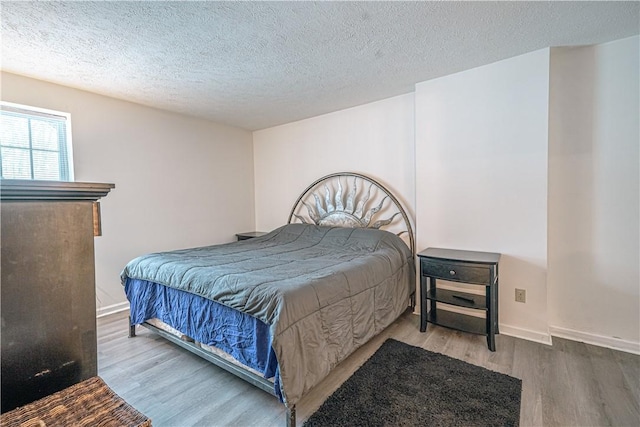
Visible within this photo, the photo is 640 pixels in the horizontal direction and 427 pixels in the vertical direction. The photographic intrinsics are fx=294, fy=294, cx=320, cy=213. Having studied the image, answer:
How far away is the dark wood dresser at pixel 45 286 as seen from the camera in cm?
68

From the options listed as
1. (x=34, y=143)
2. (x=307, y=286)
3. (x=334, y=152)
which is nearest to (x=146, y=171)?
(x=34, y=143)

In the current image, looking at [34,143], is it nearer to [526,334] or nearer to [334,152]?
[334,152]

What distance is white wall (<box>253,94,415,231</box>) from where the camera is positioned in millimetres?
3299

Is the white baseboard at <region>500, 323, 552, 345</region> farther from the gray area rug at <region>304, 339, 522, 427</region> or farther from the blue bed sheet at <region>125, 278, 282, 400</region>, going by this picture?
the blue bed sheet at <region>125, 278, 282, 400</region>

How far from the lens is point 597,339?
2.31 meters

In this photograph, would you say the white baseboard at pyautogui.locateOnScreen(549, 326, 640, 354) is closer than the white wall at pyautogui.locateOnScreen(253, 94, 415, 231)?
Yes

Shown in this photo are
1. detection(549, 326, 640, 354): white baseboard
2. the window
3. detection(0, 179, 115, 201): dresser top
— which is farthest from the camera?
the window

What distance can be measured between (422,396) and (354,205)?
2.24 m

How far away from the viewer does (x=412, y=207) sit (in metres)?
3.25

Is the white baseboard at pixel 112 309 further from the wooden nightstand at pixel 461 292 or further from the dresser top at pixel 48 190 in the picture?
the wooden nightstand at pixel 461 292

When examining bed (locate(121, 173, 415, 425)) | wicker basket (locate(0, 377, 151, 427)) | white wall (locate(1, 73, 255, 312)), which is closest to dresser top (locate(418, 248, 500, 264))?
bed (locate(121, 173, 415, 425))

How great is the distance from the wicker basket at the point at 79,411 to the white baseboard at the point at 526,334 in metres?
2.72

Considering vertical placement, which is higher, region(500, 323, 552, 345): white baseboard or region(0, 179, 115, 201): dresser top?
region(0, 179, 115, 201): dresser top

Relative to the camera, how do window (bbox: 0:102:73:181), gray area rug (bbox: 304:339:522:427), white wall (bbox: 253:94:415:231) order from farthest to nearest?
white wall (bbox: 253:94:415:231)
window (bbox: 0:102:73:181)
gray area rug (bbox: 304:339:522:427)
